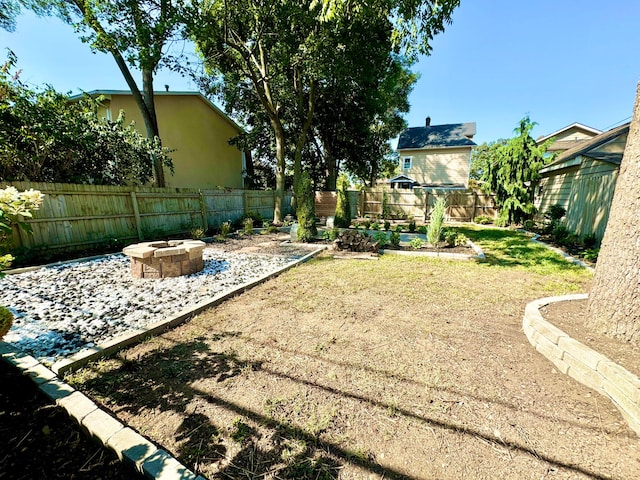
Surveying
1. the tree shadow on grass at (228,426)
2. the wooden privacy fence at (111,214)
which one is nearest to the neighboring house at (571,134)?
the wooden privacy fence at (111,214)

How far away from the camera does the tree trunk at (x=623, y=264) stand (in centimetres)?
221

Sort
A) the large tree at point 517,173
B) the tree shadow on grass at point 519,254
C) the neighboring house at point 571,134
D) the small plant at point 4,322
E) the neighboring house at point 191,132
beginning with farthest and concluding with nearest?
1. the neighboring house at point 571,134
2. the neighboring house at point 191,132
3. the large tree at point 517,173
4. the tree shadow on grass at point 519,254
5. the small plant at point 4,322

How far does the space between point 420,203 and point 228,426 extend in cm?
1526

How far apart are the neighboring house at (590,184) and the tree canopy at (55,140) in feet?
46.4

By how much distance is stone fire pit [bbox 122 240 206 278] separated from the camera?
4578 millimetres

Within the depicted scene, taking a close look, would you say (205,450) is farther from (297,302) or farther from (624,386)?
(624,386)

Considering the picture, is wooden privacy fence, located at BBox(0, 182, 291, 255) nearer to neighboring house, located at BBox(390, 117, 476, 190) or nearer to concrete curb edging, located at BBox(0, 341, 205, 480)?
concrete curb edging, located at BBox(0, 341, 205, 480)

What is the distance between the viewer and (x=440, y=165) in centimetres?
1962

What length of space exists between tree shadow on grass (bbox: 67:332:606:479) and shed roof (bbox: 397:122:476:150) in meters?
21.1

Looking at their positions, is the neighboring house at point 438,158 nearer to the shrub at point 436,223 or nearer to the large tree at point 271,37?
the large tree at point 271,37

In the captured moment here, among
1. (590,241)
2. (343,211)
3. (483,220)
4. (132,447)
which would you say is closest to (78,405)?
(132,447)

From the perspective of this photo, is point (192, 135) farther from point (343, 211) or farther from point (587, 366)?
point (587, 366)

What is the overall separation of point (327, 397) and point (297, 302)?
1.92m

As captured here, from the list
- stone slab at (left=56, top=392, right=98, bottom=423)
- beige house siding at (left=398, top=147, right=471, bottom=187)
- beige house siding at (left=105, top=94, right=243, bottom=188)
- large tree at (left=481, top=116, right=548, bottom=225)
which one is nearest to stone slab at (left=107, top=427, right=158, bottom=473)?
stone slab at (left=56, top=392, right=98, bottom=423)
